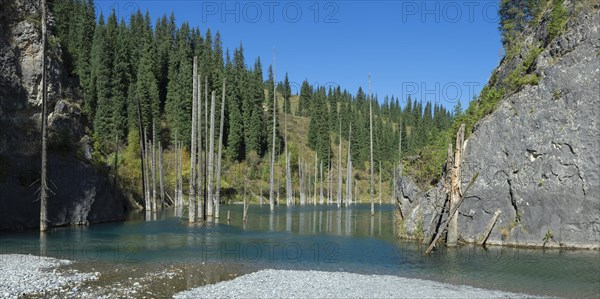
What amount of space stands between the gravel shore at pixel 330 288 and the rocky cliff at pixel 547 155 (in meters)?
11.3

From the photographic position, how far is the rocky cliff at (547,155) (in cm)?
2453

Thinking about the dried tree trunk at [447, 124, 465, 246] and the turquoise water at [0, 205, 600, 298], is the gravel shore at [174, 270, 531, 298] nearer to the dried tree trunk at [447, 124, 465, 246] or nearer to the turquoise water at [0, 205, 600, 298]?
the turquoise water at [0, 205, 600, 298]

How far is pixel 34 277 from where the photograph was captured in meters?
16.2

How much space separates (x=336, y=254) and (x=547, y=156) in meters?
12.7

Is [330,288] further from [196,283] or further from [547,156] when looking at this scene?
[547,156]

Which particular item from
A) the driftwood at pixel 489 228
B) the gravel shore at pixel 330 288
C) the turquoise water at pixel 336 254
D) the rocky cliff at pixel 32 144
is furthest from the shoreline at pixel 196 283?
the rocky cliff at pixel 32 144

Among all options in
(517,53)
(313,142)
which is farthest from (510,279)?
(313,142)

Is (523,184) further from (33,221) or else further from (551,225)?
(33,221)

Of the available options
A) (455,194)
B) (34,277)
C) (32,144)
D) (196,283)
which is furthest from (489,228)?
(32,144)

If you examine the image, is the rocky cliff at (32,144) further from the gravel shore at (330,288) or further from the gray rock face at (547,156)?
the gray rock face at (547,156)

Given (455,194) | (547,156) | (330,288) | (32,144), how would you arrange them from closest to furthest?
(330,288), (547,156), (455,194), (32,144)

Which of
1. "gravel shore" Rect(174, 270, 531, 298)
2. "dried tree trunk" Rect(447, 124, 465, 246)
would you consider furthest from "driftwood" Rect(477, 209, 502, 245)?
"gravel shore" Rect(174, 270, 531, 298)

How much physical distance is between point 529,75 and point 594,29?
390cm

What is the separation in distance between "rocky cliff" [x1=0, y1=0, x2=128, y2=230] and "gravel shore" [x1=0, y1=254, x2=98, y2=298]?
15250 millimetres
